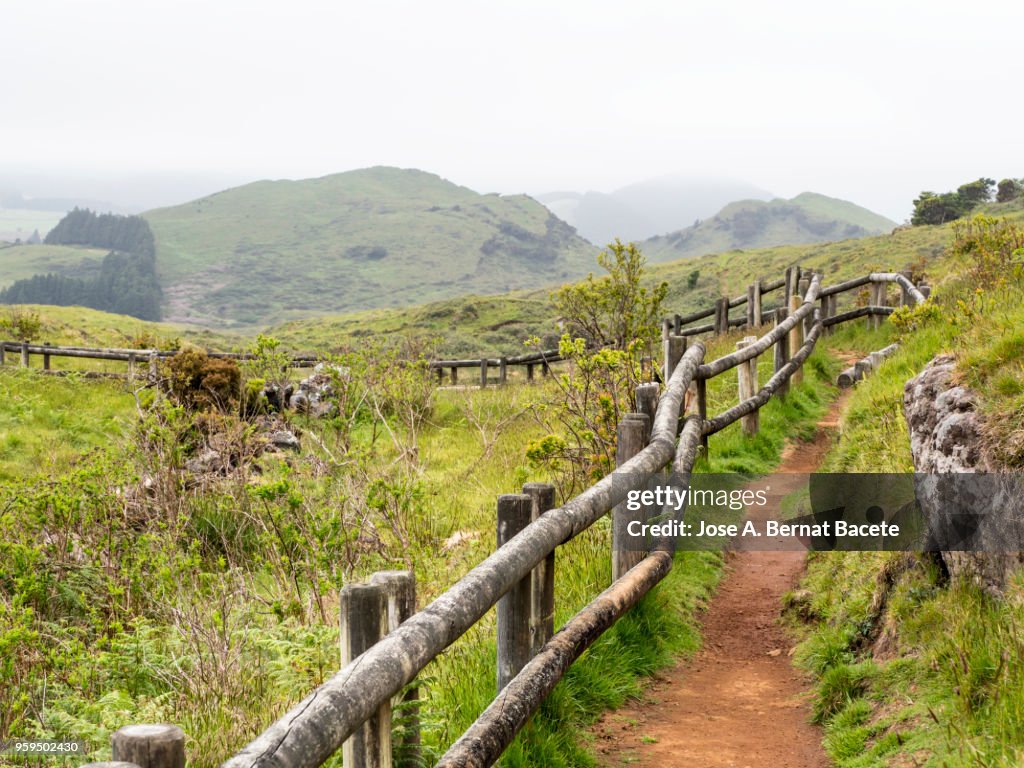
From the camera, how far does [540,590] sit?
4.52 metres

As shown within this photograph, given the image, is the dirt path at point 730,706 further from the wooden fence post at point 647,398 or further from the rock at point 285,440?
the rock at point 285,440

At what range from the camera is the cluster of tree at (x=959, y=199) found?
59.8 m

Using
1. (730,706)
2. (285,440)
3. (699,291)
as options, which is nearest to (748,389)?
(730,706)

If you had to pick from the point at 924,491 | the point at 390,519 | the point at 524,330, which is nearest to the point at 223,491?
the point at 390,519

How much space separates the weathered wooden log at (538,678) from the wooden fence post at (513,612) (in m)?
0.10

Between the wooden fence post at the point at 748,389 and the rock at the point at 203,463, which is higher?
the wooden fence post at the point at 748,389

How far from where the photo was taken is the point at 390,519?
25.6 ft

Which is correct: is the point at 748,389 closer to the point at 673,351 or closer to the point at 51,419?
the point at 673,351

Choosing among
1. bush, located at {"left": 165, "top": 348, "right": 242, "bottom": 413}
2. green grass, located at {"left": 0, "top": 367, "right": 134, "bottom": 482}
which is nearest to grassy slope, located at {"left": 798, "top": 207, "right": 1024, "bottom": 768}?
green grass, located at {"left": 0, "top": 367, "right": 134, "bottom": 482}

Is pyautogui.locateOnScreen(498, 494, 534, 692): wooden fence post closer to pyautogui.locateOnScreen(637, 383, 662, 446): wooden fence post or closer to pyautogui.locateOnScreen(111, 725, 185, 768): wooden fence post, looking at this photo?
pyautogui.locateOnScreen(111, 725, 185, 768): wooden fence post

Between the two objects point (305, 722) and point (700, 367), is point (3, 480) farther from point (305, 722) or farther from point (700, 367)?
point (305, 722)

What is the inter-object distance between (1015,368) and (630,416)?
2.37 metres

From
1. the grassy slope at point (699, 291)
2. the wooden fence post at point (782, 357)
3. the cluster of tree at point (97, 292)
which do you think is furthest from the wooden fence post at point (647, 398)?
the cluster of tree at point (97, 292)

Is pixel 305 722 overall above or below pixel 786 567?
above
